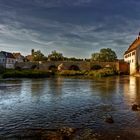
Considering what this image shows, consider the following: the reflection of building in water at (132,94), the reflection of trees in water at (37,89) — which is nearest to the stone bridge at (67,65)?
the reflection of trees in water at (37,89)

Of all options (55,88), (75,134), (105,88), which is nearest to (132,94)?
(105,88)

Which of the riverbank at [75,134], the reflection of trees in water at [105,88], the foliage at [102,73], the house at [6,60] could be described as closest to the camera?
the riverbank at [75,134]

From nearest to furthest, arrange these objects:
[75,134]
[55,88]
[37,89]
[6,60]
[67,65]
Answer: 1. [75,134]
2. [37,89]
3. [55,88]
4. [67,65]
5. [6,60]

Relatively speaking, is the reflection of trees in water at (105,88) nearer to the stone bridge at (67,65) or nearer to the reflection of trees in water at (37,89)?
the reflection of trees in water at (37,89)

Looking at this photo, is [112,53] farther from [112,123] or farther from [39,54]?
[112,123]

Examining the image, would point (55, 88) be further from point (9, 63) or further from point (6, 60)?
point (9, 63)

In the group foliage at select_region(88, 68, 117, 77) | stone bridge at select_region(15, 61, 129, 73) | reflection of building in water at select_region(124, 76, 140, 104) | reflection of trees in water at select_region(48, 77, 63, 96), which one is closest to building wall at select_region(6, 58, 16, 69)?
stone bridge at select_region(15, 61, 129, 73)

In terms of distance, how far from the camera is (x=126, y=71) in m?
95.4

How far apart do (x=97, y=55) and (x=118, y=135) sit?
483ft

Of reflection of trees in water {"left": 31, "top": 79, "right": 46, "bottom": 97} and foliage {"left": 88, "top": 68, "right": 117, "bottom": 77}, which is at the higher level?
foliage {"left": 88, "top": 68, "right": 117, "bottom": 77}

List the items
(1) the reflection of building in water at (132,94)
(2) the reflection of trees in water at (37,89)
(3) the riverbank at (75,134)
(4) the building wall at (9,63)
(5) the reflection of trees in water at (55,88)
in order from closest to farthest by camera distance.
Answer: (3) the riverbank at (75,134) → (1) the reflection of building in water at (132,94) → (2) the reflection of trees in water at (37,89) → (5) the reflection of trees in water at (55,88) → (4) the building wall at (9,63)

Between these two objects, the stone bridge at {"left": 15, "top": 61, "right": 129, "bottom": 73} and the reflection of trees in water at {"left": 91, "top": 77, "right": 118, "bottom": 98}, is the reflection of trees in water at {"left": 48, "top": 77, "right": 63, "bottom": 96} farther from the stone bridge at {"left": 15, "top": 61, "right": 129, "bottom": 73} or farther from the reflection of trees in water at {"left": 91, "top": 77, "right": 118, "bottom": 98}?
the stone bridge at {"left": 15, "top": 61, "right": 129, "bottom": 73}

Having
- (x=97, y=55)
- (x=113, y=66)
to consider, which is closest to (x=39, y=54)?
(x=97, y=55)

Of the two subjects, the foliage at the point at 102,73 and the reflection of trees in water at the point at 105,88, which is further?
the foliage at the point at 102,73
